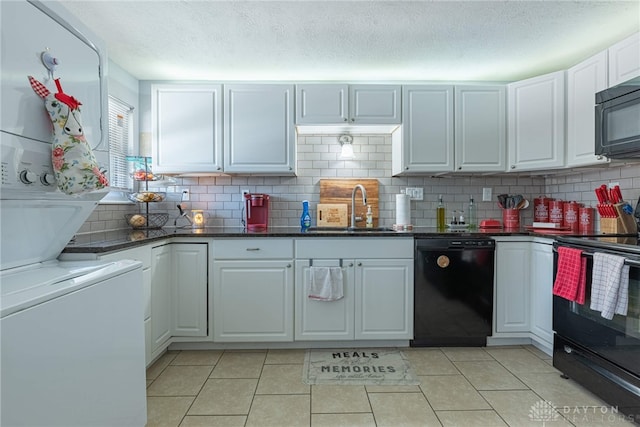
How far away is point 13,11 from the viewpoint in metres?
1.10

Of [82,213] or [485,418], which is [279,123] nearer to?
[82,213]

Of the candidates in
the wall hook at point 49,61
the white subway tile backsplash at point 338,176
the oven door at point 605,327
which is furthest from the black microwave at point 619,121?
the wall hook at point 49,61

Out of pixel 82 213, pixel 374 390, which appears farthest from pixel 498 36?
pixel 82 213

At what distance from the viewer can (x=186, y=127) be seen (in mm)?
2715

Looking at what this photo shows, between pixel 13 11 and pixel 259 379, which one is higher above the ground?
pixel 13 11

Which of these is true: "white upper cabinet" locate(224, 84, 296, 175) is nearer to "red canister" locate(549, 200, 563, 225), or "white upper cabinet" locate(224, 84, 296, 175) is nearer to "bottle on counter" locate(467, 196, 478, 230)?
"bottle on counter" locate(467, 196, 478, 230)

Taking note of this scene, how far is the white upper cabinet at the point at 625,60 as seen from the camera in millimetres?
1943

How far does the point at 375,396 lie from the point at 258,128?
2151 mm

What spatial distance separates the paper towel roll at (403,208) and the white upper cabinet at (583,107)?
1223 mm

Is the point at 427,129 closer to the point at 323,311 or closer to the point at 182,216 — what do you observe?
the point at 323,311

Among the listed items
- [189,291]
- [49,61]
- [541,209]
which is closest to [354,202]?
[189,291]

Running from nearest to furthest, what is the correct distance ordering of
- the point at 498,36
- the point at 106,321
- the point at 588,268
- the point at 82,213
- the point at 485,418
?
the point at 106,321, the point at 82,213, the point at 485,418, the point at 588,268, the point at 498,36

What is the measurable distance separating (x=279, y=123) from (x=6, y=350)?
2248 mm

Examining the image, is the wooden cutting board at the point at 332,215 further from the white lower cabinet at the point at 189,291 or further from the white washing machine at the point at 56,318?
the white washing machine at the point at 56,318
